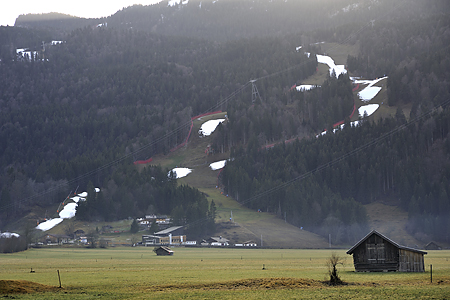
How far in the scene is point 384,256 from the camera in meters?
53.0

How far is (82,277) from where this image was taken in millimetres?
51344

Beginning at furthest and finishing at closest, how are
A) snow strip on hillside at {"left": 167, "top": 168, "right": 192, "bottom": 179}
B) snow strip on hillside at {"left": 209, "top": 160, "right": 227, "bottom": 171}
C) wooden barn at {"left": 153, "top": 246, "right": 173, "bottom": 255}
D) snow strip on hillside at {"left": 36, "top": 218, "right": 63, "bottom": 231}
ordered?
1. snow strip on hillside at {"left": 209, "top": 160, "right": 227, "bottom": 171}
2. snow strip on hillside at {"left": 167, "top": 168, "right": 192, "bottom": 179}
3. snow strip on hillside at {"left": 36, "top": 218, "right": 63, "bottom": 231}
4. wooden barn at {"left": 153, "top": 246, "right": 173, "bottom": 255}

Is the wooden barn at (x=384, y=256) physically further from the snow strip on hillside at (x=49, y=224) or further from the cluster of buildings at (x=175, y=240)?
A: the snow strip on hillside at (x=49, y=224)

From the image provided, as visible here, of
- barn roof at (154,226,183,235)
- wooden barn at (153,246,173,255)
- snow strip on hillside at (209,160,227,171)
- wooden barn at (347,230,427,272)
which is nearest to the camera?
wooden barn at (347,230,427,272)

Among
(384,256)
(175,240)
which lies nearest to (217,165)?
(175,240)

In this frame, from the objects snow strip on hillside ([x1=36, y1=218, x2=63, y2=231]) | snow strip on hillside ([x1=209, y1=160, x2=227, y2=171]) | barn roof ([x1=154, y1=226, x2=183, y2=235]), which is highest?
snow strip on hillside ([x1=209, y1=160, x2=227, y2=171])

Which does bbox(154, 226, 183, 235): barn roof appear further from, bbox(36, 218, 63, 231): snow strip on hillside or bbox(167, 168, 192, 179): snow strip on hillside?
bbox(167, 168, 192, 179): snow strip on hillside

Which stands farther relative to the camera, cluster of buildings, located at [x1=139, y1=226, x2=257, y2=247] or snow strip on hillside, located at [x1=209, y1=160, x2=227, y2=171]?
snow strip on hillside, located at [x1=209, y1=160, x2=227, y2=171]

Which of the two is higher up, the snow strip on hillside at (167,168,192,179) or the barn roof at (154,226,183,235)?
the snow strip on hillside at (167,168,192,179)

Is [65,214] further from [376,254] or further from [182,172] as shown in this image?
[376,254]

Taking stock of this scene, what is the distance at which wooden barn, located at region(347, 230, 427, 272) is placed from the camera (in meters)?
52.2

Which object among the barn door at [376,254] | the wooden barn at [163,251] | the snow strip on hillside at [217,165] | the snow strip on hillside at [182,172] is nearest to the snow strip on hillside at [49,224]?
the snow strip on hillside at [182,172]

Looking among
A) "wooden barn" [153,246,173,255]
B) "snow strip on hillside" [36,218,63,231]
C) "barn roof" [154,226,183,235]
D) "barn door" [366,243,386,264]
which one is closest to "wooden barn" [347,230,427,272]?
"barn door" [366,243,386,264]

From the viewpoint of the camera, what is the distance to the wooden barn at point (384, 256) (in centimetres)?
5219
